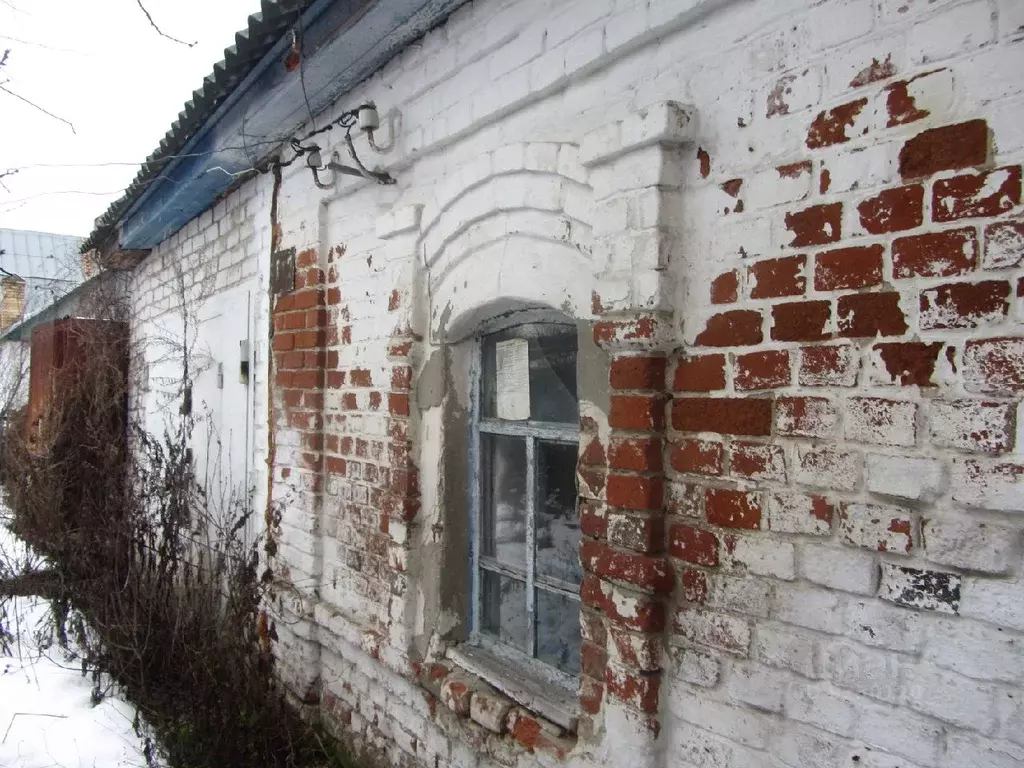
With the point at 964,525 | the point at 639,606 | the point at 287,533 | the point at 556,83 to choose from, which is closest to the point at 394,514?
the point at 287,533

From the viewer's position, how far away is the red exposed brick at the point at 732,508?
63.5 inches

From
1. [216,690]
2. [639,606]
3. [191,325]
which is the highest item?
[191,325]

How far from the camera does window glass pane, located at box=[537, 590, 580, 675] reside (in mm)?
2295

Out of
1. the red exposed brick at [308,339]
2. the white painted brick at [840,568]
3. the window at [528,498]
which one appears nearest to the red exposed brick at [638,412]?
the window at [528,498]

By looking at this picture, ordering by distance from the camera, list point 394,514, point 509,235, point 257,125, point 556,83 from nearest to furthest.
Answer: point 556,83 < point 509,235 < point 394,514 < point 257,125

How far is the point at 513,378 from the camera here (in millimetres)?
2479

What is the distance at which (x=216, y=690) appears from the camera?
3.19m

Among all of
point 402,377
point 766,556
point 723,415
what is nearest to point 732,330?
point 723,415

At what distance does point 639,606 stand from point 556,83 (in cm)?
151

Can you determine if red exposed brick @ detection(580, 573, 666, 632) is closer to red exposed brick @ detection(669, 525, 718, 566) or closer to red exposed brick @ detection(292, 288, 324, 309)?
red exposed brick @ detection(669, 525, 718, 566)

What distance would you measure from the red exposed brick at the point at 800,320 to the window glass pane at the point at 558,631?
45.8 inches

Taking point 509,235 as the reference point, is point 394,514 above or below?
below

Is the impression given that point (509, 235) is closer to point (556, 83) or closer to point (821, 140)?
point (556, 83)

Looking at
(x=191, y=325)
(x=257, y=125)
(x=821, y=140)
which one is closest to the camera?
(x=821, y=140)
